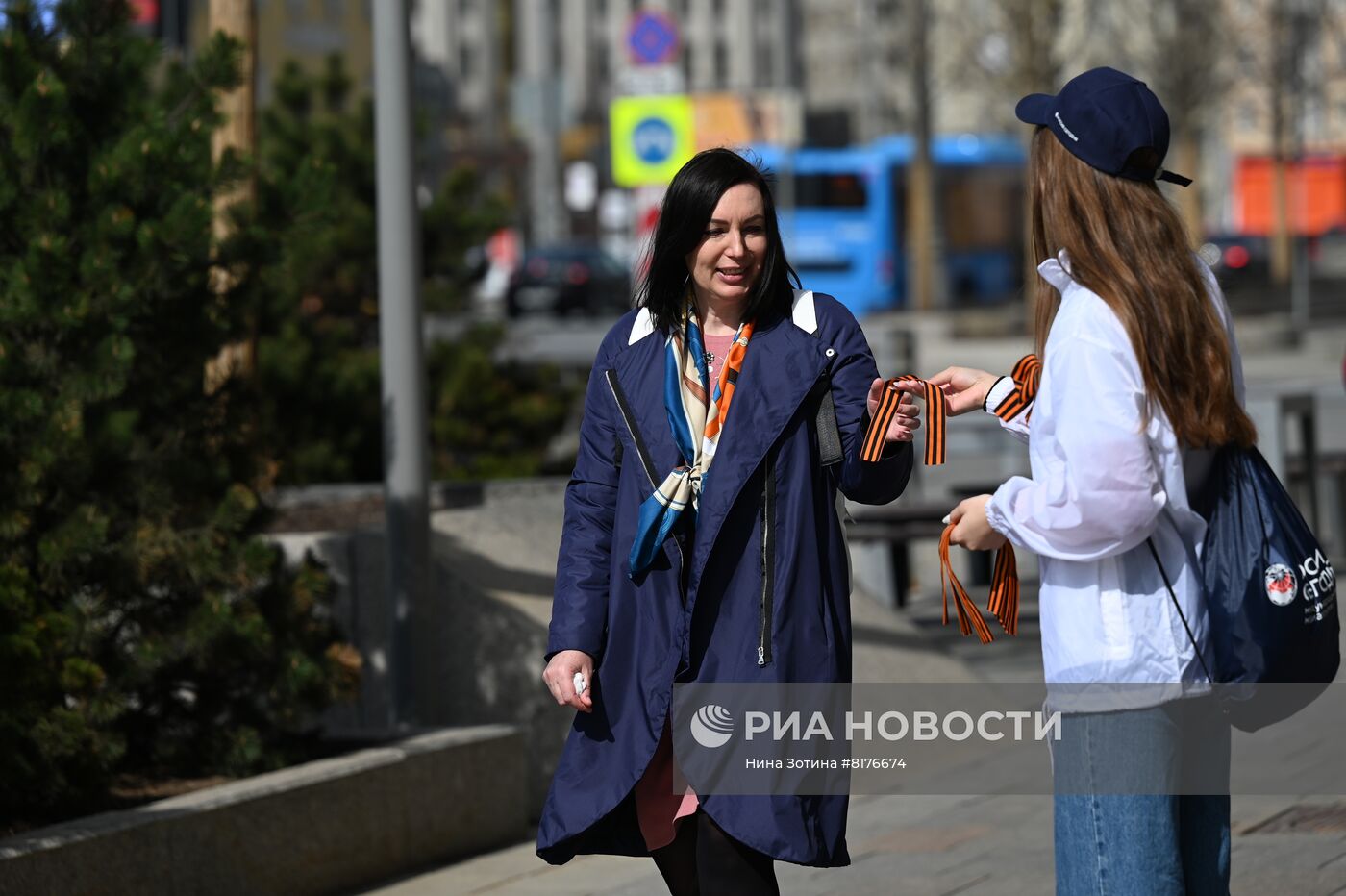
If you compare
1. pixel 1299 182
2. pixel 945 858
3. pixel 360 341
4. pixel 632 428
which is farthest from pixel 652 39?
pixel 632 428

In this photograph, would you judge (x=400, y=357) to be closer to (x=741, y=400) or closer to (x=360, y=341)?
(x=741, y=400)

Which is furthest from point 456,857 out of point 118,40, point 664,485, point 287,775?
point 664,485

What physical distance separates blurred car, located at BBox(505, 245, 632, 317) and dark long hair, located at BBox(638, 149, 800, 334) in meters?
39.9

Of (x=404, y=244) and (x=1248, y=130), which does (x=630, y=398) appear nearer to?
(x=404, y=244)

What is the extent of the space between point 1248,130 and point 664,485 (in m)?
86.0

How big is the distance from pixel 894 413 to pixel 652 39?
53.8ft

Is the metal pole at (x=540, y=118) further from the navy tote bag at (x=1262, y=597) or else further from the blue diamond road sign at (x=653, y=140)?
the navy tote bag at (x=1262, y=597)

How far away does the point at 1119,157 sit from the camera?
2945mm

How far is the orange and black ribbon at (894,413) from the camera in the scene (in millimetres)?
3400

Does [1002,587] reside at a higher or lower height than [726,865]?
higher

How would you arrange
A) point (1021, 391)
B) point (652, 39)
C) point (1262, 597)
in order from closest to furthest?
1. point (1262, 597)
2. point (1021, 391)
3. point (652, 39)

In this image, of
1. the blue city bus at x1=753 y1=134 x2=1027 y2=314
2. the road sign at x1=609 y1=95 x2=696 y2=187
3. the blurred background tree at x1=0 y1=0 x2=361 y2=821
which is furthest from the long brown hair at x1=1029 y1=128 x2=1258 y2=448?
the blue city bus at x1=753 y1=134 x2=1027 y2=314

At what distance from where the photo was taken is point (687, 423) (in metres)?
3.60

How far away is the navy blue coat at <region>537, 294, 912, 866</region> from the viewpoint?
3492 mm
